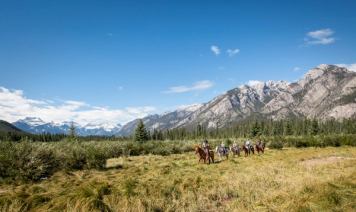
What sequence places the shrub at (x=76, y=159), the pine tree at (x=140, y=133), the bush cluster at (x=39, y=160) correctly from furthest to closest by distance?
the pine tree at (x=140, y=133), the shrub at (x=76, y=159), the bush cluster at (x=39, y=160)

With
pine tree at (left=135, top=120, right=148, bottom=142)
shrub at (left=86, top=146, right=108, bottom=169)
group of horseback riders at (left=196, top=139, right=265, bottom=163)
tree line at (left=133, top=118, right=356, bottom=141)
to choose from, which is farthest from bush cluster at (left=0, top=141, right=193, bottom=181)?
tree line at (left=133, top=118, right=356, bottom=141)

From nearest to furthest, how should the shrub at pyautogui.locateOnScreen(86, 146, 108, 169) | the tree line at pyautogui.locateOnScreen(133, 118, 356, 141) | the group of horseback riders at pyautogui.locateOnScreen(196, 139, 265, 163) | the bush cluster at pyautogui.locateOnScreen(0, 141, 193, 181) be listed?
the bush cluster at pyautogui.locateOnScreen(0, 141, 193, 181), the shrub at pyautogui.locateOnScreen(86, 146, 108, 169), the group of horseback riders at pyautogui.locateOnScreen(196, 139, 265, 163), the tree line at pyautogui.locateOnScreen(133, 118, 356, 141)

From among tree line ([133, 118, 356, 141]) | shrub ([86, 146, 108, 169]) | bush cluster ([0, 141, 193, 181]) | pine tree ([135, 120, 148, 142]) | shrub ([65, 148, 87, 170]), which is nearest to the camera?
bush cluster ([0, 141, 193, 181])

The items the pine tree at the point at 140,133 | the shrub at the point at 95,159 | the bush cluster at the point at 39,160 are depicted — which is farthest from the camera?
the pine tree at the point at 140,133

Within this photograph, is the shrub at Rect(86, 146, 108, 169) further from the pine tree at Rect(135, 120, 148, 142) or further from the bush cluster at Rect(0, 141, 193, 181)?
the pine tree at Rect(135, 120, 148, 142)

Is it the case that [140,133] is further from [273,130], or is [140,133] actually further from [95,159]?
[273,130]

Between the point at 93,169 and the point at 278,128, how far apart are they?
137435 millimetres

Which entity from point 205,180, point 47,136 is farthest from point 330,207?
point 47,136

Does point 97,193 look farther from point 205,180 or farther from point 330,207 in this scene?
point 330,207

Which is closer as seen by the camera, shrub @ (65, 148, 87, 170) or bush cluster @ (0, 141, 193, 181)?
bush cluster @ (0, 141, 193, 181)

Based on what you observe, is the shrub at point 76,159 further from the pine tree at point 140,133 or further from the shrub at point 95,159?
the pine tree at point 140,133

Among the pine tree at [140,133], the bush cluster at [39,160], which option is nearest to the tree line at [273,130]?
the pine tree at [140,133]

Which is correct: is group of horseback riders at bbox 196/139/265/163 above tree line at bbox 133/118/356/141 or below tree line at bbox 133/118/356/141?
below

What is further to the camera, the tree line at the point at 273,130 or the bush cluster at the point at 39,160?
the tree line at the point at 273,130
